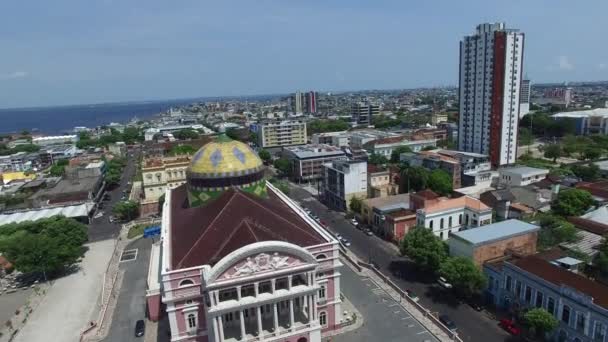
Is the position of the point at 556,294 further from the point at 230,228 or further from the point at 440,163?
the point at 440,163

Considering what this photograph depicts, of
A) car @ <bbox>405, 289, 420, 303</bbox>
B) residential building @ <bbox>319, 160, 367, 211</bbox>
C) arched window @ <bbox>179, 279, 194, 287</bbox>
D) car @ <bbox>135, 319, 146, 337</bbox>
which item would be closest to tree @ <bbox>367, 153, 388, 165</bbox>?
residential building @ <bbox>319, 160, 367, 211</bbox>

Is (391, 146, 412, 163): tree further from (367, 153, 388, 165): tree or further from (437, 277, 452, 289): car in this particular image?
(437, 277, 452, 289): car

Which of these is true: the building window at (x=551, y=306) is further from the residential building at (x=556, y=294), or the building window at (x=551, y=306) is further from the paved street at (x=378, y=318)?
the paved street at (x=378, y=318)

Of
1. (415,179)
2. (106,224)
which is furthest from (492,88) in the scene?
(106,224)

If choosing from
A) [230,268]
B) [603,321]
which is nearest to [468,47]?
[603,321]

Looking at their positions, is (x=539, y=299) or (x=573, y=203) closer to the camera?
(x=539, y=299)

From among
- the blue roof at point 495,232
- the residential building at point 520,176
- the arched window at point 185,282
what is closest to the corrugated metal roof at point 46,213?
the arched window at point 185,282

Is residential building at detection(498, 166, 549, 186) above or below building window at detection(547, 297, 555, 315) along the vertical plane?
above
